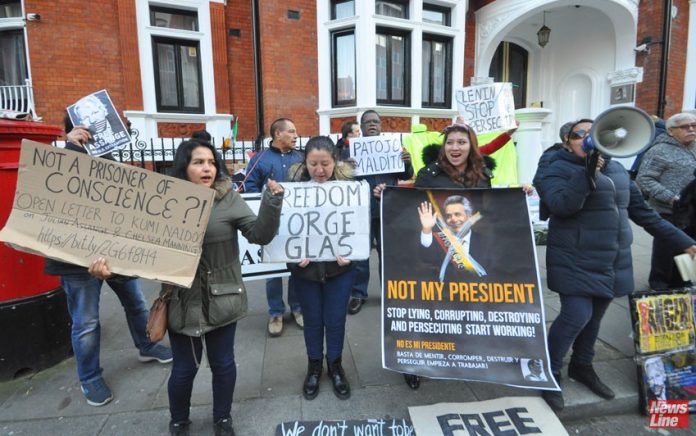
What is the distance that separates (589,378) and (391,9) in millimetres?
8944

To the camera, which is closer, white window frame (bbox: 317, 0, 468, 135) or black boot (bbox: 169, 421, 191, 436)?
black boot (bbox: 169, 421, 191, 436)

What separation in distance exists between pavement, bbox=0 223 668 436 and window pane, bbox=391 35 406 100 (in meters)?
7.54

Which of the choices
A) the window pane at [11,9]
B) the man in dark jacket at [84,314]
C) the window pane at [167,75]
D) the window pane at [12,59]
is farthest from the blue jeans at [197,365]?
the window pane at [11,9]

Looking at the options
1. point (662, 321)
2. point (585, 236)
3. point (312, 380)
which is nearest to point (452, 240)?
point (585, 236)

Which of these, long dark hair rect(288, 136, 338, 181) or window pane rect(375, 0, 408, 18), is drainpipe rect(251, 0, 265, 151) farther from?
long dark hair rect(288, 136, 338, 181)

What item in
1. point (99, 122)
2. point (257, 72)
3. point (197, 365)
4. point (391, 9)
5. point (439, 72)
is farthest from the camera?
point (439, 72)

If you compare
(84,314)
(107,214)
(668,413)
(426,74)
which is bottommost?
(668,413)

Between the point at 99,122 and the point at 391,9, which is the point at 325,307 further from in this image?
the point at 391,9

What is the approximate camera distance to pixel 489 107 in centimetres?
446

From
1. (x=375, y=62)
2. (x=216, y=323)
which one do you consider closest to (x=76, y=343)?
(x=216, y=323)

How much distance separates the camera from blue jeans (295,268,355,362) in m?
2.62

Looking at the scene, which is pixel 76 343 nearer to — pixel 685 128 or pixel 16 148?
pixel 16 148

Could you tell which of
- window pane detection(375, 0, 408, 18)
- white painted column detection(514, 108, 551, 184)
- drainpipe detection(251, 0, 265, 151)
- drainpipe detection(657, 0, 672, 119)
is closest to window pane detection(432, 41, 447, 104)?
window pane detection(375, 0, 408, 18)

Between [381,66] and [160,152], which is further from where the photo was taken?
[381,66]
